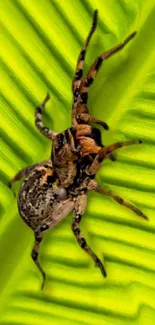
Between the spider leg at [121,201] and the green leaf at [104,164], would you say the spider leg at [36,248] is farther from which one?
the spider leg at [121,201]

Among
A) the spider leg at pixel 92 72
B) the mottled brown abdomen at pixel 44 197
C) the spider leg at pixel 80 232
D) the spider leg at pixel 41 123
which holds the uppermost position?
the spider leg at pixel 92 72

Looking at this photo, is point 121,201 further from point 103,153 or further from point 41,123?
point 41,123

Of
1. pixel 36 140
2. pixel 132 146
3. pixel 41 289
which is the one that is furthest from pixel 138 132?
pixel 41 289

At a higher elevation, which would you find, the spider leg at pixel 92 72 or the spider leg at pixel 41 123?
the spider leg at pixel 92 72

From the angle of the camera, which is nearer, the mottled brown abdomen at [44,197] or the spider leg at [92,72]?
the spider leg at [92,72]

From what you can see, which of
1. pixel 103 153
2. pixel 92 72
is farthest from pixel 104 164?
pixel 92 72

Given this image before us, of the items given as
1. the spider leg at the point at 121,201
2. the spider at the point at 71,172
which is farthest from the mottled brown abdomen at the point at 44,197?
the spider leg at the point at 121,201

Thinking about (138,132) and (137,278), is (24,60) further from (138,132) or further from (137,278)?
(137,278)
